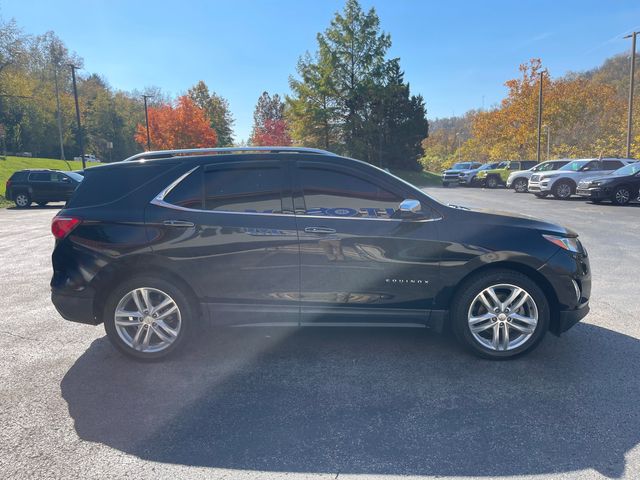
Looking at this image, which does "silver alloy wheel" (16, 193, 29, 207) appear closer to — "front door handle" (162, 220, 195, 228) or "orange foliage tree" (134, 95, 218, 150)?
"front door handle" (162, 220, 195, 228)

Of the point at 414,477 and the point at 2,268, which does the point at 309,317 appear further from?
the point at 2,268

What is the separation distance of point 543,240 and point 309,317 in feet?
6.86

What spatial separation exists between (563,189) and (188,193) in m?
20.1

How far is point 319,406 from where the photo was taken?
10.1 ft

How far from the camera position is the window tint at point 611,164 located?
62.5ft

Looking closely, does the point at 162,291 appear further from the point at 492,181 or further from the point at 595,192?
the point at 492,181

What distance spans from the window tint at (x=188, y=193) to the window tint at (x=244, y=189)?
61 millimetres

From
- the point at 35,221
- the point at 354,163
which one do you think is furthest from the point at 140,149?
the point at 354,163

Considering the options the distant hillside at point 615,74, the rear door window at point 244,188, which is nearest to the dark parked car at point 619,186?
the rear door window at point 244,188

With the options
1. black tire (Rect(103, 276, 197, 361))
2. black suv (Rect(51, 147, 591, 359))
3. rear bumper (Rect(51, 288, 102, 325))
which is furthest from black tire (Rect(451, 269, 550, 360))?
rear bumper (Rect(51, 288, 102, 325))

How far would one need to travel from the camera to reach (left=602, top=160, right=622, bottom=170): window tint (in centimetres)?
1905

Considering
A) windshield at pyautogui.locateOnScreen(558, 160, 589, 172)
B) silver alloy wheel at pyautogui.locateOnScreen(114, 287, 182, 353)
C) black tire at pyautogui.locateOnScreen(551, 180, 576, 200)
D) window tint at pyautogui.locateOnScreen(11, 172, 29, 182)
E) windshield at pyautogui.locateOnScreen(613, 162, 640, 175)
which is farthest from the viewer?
windshield at pyautogui.locateOnScreen(558, 160, 589, 172)

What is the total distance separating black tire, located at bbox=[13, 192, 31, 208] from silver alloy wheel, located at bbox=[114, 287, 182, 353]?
19.1 meters

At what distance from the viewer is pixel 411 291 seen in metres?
3.68
